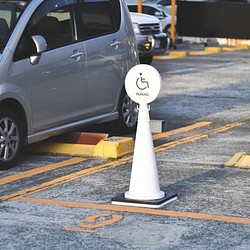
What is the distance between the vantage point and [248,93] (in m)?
15.6

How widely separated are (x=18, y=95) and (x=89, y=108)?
1396mm

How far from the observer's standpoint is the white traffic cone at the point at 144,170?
765 centimetres

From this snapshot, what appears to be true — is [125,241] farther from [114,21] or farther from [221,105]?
[221,105]

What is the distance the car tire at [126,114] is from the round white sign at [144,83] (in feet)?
11.1

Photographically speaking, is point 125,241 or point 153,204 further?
point 153,204

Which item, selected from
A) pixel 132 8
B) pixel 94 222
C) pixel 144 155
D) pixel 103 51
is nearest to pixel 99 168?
pixel 144 155

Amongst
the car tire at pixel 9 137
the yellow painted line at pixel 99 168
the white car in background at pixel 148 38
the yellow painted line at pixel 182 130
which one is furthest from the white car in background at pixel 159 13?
the car tire at pixel 9 137

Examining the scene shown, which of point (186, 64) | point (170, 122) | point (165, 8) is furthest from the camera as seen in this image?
point (165, 8)

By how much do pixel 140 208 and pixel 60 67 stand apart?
2.74m

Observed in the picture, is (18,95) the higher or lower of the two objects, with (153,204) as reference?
higher

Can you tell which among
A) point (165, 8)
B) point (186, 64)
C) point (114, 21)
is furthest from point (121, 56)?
point (165, 8)

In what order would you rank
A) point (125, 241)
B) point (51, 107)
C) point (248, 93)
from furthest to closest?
point (248, 93), point (51, 107), point (125, 241)

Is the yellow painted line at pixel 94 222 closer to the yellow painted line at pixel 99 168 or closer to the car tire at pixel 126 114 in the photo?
the yellow painted line at pixel 99 168

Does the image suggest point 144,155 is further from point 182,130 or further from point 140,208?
point 182,130
